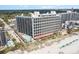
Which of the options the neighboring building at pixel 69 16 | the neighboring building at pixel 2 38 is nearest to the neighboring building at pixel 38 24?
the neighboring building at pixel 69 16

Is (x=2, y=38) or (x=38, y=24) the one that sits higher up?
(x=38, y=24)

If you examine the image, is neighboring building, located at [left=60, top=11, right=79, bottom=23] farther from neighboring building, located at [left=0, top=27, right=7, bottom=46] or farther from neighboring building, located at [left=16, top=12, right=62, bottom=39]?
neighboring building, located at [left=0, top=27, right=7, bottom=46]

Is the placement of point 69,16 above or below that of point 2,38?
above

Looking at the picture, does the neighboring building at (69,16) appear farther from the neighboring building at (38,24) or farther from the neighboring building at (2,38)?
the neighboring building at (2,38)

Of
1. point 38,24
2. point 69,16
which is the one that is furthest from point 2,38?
point 69,16

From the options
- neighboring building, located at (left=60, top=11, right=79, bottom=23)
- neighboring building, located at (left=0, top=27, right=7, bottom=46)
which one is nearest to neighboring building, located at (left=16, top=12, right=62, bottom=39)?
neighboring building, located at (left=60, top=11, right=79, bottom=23)

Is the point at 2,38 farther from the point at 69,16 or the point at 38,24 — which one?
the point at 69,16
